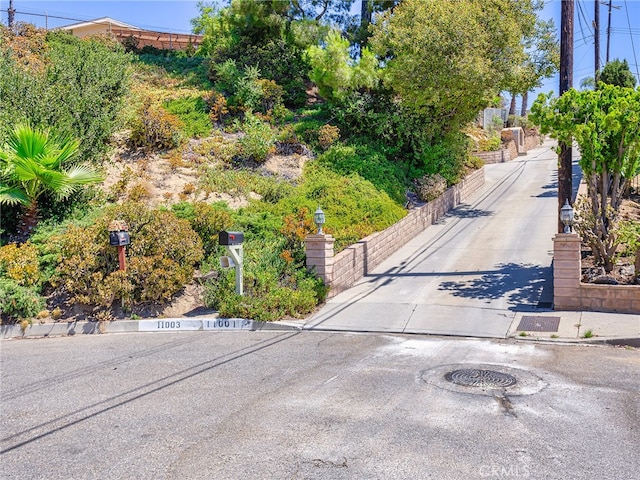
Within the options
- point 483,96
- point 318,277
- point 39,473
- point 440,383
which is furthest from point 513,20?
point 39,473

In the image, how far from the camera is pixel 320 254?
12883 millimetres

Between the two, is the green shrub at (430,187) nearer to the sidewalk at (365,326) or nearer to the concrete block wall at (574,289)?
the concrete block wall at (574,289)

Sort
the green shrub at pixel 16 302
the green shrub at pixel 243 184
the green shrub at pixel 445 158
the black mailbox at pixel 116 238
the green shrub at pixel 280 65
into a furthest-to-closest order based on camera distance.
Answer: the green shrub at pixel 280 65
the green shrub at pixel 445 158
the green shrub at pixel 243 184
the black mailbox at pixel 116 238
the green shrub at pixel 16 302

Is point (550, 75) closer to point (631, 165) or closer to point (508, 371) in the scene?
point (631, 165)

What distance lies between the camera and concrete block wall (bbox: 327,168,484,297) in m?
13.7

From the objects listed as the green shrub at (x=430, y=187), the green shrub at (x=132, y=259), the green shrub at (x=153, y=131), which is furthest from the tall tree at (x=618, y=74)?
the green shrub at (x=132, y=259)

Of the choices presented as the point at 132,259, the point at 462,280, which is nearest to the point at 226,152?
the point at 132,259

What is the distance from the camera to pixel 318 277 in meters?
12.8

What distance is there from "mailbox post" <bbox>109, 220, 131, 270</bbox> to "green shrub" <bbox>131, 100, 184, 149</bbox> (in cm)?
802

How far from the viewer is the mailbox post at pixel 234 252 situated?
11.3 meters

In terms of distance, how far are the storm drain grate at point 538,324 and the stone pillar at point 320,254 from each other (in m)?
4.27

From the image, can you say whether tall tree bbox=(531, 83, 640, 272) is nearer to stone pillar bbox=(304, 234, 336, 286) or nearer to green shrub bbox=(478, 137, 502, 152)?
stone pillar bbox=(304, 234, 336, 286)

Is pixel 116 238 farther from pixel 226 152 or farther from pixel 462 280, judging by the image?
pixel 226 152

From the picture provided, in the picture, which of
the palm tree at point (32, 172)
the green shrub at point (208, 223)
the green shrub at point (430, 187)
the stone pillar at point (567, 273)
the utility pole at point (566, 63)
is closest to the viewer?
the stone pillar at point (567, 273)
